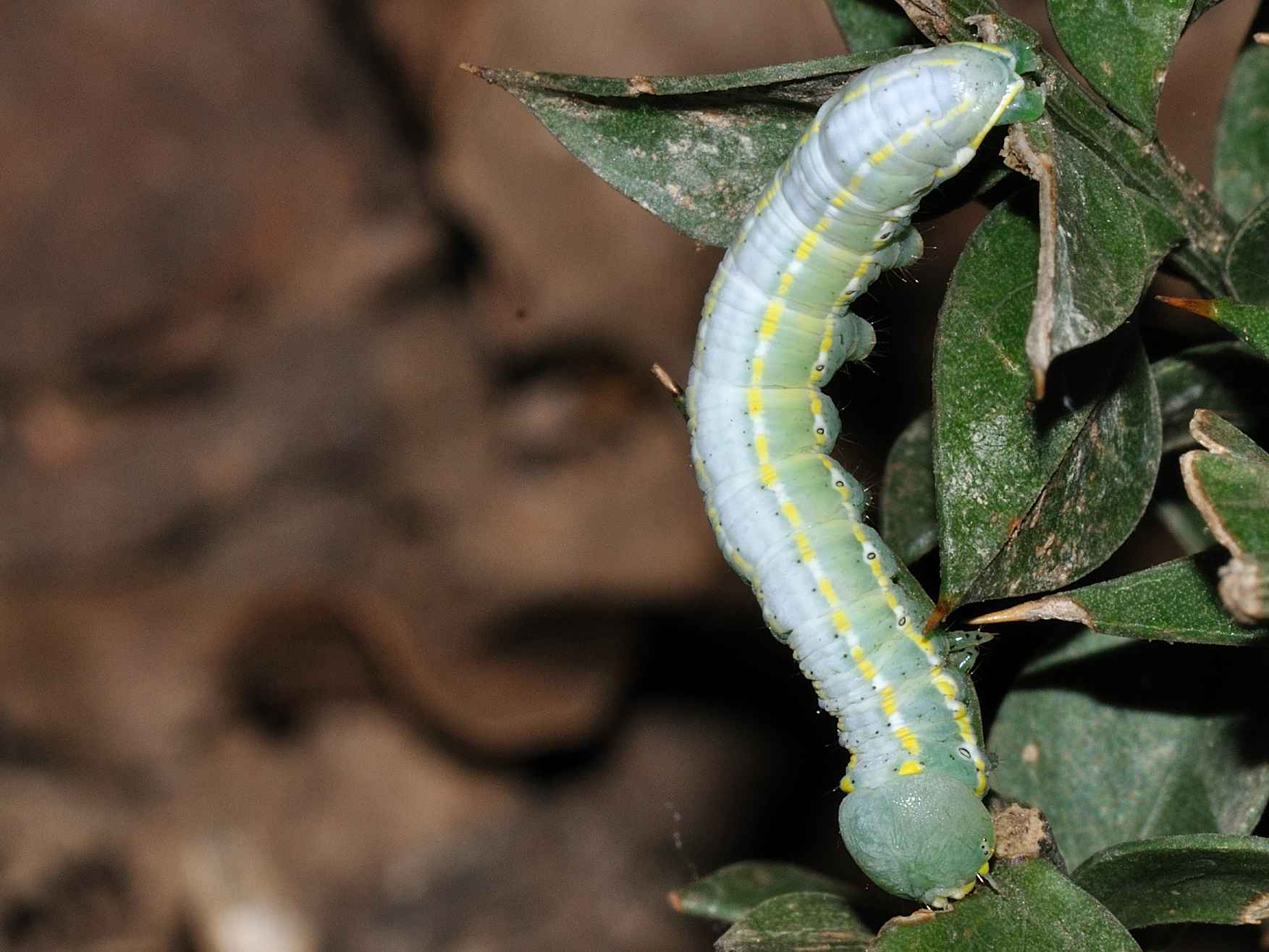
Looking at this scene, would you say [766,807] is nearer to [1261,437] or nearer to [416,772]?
[416,772]

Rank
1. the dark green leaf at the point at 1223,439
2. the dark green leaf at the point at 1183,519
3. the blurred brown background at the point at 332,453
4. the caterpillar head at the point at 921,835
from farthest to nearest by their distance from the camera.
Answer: the blurred brown background at the point at 332,453, the dark green leaf at the point at 1183,519, the caterpillar head at the point at 921,835, the dark green leaf at the point at 1223,439

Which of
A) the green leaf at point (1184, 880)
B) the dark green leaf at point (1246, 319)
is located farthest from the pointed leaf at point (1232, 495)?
the green leaf at point (1184, 880)

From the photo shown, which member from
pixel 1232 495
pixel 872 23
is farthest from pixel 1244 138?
pixel 1232 495

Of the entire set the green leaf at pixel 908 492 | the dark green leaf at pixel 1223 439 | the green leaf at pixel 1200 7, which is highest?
the green leaf at pixel 1200 7

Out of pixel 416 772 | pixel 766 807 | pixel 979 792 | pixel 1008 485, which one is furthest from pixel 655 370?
pixel 416 772

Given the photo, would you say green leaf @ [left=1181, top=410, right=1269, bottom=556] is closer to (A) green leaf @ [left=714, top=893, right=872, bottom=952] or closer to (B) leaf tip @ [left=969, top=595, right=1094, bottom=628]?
(B) leaf tip @ [left=969, top=595, right=1094, bottom=628]

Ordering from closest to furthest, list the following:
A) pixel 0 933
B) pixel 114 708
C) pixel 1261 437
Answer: pixel 1261 437, pixel 0 933, pixel 114 708

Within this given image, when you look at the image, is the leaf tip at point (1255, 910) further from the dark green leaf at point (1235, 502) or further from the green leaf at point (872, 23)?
the green leaf at point (872, 23)

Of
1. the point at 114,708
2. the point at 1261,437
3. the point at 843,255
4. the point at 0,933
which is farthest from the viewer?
the point at 114,708

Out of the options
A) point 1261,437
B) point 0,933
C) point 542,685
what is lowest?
point 0,933
